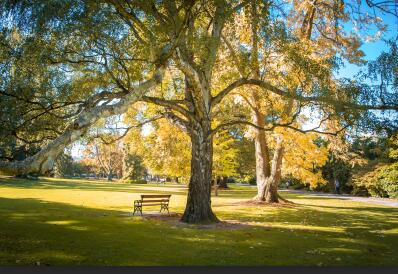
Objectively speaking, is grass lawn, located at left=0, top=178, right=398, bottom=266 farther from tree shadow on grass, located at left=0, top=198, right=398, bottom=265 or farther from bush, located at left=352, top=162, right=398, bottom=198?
bush, located at left=352, top=162, right=398, bottom=198

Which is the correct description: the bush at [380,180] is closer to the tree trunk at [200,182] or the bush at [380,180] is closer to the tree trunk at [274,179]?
the tree trunk at [274,179]

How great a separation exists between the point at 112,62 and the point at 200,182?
631 centimetres

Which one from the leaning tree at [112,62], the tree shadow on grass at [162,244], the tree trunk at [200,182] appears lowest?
the tree shadow on grass at [162,244]

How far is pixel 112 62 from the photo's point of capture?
52.1 feet

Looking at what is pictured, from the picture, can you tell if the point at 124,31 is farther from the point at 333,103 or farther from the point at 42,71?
the point at 333,103

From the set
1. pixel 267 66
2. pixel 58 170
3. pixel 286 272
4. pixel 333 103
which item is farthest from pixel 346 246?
pixel 58 170

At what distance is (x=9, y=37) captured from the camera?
1329 centimetres

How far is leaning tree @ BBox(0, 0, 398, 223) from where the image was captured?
1103 cm

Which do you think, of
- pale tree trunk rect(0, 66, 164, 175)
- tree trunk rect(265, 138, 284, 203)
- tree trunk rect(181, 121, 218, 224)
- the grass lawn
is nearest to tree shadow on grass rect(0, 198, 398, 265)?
the grass lawn

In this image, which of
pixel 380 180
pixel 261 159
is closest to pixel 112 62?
pixel 261 159

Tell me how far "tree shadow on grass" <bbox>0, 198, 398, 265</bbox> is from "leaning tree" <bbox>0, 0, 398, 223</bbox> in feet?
7.82

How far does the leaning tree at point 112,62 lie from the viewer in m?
11.0

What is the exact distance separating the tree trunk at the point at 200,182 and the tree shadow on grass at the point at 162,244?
56.8 inches

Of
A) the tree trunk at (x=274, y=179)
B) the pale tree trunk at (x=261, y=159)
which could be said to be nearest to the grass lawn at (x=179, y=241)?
the tree trunk at (x=274, y=179)
